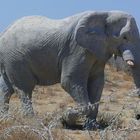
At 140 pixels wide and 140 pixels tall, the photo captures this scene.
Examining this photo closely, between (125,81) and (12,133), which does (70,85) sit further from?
(125,81)

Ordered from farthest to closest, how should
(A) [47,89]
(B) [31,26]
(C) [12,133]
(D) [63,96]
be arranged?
(A) [47,89], (D) [63,96], (B) [31,26], (C) [12,133]

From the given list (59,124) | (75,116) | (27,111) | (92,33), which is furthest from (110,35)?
(59,124)

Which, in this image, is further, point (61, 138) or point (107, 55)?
point (107, 55)

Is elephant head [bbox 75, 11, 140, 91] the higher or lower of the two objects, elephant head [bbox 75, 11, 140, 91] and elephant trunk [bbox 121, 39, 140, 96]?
the higher

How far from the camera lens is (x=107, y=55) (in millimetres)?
9055

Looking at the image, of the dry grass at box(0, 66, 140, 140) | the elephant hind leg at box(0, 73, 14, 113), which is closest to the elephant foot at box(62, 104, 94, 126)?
the dry grass at box(0, 66, 140, 140)

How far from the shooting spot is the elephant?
8.85m

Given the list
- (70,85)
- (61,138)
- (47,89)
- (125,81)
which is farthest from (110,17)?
(125,81)

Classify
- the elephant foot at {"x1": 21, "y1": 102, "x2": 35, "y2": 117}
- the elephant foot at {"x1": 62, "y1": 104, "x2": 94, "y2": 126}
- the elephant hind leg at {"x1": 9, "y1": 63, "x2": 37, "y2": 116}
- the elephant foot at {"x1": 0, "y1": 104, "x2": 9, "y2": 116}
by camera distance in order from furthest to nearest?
the elephant hind leg at {"x1": 9, "y1": 63, "x2": 37, "y2": 116}, the elephant foot at {"x1": 62, "y1": 104, "x2": 94, "y2": 126}, the elephant foot at {"x1": 21, "y1": 102, "x2": 35, "y2": 117}, the elephant foot at {"x1": 0, "y1": 104, "x2": 9, "y2": 116}

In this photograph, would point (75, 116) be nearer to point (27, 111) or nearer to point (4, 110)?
point (27, 111)

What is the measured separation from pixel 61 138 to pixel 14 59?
10.4 ft

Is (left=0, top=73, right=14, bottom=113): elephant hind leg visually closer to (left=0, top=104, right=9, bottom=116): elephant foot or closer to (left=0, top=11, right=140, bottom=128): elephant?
(left=0, top=11, right=140, bottom=128): elephant

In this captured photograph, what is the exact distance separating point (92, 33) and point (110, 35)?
246 mm

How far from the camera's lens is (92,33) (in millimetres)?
9031
